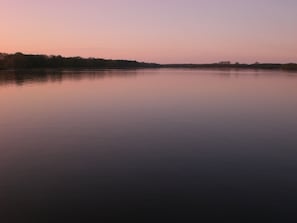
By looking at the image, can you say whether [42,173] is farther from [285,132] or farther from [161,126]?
[285,132]

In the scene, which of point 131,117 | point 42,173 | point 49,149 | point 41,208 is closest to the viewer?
point 41,208

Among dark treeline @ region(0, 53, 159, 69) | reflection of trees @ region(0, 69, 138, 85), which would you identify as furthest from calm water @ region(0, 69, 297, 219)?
dark treeline @ region(0, 53, 159, 69)

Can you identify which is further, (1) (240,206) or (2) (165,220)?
(1) (240,206)

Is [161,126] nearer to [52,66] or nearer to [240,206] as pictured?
[240,206]

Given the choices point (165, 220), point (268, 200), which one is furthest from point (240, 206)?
point (165, 220)

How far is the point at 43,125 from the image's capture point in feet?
62.8

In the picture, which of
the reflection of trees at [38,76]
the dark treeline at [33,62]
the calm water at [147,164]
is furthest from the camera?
the dark treeline at [33,62]

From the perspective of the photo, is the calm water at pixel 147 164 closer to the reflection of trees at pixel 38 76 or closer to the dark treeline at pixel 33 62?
the reflection of trees at pixel 38 76

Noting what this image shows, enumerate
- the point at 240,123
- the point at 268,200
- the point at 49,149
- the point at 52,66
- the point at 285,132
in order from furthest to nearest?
1. the point at 52,66
2. the point at 240,123
3. the point at 285,132
4. the point at 49,149
5. the point at 268,200

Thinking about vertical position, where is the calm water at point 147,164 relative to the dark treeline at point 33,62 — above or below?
below

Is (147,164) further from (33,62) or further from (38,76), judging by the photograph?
(33,62)

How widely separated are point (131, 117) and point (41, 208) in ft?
45.5

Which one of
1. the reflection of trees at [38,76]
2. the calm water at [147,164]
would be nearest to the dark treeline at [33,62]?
the reflection of trees at [38,76]

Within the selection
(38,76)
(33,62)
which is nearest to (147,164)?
(38,76)
